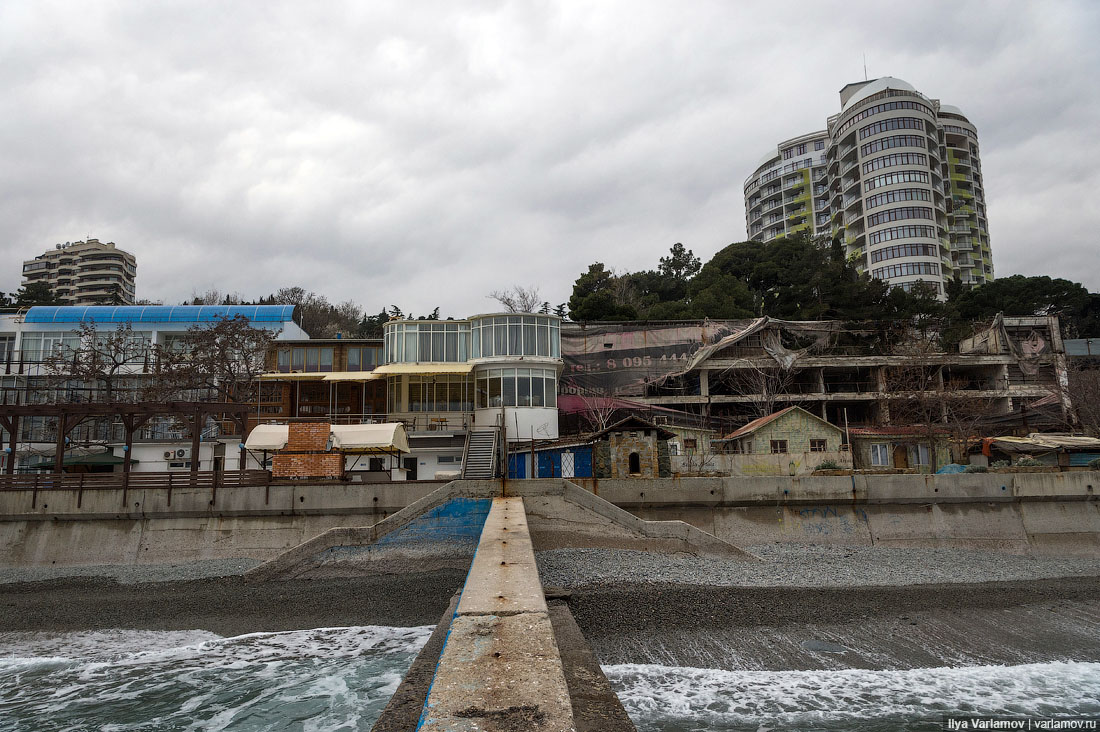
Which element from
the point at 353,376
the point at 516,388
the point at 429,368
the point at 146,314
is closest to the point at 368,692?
the point at 516,388

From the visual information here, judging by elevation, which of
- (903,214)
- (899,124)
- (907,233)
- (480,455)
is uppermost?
(899,124)

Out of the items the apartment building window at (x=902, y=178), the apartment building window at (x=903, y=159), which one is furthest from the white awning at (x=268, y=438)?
the apartment building window at (x=903, y=159)

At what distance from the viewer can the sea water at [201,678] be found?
8570mm

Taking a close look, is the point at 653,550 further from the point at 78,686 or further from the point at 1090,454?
the point at 1090,454

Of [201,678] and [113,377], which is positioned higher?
[113,377]

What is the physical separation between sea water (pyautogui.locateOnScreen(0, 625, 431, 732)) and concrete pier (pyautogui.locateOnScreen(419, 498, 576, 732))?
11.1ft

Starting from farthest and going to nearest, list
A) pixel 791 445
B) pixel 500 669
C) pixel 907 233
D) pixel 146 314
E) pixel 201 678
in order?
pixel 907 233, pixel 146 314, pixel 791 445, pixel 201 678, pixel 500 669

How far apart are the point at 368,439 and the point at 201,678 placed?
Result: 43.5 ft

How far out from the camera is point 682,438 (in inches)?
1420

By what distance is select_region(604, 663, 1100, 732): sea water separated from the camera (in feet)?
25.9

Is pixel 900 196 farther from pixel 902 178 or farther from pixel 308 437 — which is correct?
pixel 308 437

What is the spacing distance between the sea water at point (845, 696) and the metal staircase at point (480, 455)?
1162 centimetres

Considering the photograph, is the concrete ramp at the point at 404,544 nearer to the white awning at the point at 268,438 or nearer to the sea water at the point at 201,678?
the sea water at the point at 201,678

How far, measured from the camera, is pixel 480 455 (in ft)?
81.1
